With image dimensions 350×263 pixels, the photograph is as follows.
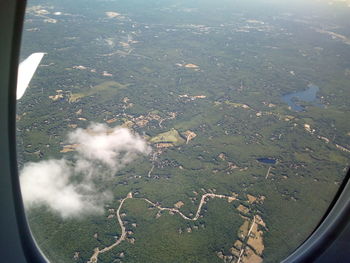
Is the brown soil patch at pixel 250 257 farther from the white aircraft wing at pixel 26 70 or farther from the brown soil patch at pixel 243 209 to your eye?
the white aircraft wing at pixel 26 70

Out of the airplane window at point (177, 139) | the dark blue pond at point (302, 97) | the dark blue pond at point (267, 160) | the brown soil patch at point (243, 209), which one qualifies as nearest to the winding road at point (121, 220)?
the airplane window at point (177, 139)

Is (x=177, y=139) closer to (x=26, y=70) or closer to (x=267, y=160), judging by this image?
(x=267, y=160)

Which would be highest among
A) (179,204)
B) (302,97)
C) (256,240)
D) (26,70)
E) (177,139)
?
(26,70)

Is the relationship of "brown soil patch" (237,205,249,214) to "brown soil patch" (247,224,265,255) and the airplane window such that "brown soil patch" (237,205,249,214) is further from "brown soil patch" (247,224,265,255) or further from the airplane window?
"brown soil patch" (247,224,265,255)

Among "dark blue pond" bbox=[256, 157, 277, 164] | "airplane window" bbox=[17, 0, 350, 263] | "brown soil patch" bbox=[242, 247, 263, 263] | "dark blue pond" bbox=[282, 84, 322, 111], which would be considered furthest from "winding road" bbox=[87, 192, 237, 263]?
"dark blue pond" bbox=[282, 84, 322, 111]

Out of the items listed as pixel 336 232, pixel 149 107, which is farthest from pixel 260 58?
pixel 336 232

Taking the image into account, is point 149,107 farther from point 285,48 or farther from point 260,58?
point 285,48

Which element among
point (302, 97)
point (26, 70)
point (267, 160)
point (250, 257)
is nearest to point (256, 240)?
point (250, 257)
